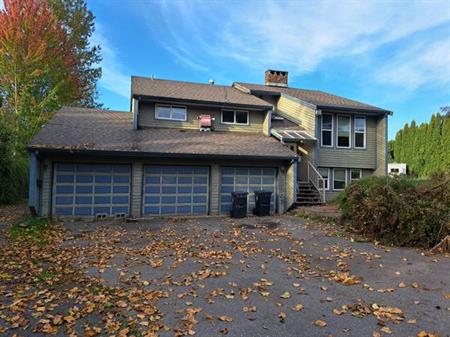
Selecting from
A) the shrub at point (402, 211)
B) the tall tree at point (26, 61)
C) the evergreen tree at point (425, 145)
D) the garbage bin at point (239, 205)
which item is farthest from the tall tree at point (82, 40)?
the evergreen tree at point (425, 145)

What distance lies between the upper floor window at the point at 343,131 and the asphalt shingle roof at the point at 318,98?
791mm

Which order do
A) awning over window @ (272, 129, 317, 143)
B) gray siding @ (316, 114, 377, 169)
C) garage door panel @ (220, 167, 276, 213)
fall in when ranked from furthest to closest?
gray siding @ (316, 114, 377, 169) < awning over window @ (272, 129, 317, 143) < garage door panel @ (220, 167, 276, 213)

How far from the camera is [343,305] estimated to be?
5.05 metres

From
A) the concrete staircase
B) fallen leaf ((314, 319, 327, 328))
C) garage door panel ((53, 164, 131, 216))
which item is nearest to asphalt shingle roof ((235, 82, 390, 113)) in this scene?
the concrete staircase

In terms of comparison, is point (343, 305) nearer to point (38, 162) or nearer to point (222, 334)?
point (222, 334)

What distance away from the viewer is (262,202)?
14664mm

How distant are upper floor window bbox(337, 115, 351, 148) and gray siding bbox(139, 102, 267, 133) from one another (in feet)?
14.7

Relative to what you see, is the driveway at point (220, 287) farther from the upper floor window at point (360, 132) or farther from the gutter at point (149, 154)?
the upper floor window at point (360, 132)

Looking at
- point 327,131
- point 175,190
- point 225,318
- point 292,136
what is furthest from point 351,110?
point 225,318

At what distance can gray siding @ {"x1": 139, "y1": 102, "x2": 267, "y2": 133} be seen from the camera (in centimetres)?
1644

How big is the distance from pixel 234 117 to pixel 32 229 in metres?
10.8

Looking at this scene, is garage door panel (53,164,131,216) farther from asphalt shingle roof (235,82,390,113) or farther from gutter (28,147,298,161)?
asphalt shingle roof (235,82,390,113)

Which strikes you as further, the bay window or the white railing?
the bay window

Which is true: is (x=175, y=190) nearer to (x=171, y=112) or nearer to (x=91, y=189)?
(x=91, y=189)
